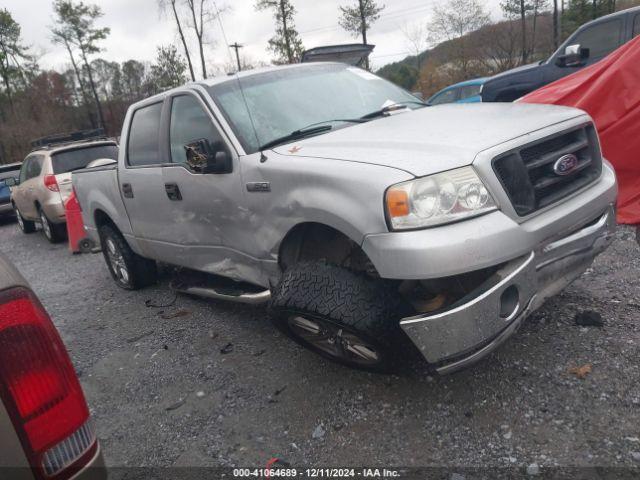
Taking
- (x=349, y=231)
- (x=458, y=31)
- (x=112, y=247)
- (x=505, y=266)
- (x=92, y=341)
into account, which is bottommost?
(x=92, y=341)

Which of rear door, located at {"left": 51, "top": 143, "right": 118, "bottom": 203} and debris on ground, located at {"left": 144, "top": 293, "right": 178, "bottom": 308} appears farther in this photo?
rear door, located at {"left": 51, "top": 143, "right": 118, "bottom": 203}

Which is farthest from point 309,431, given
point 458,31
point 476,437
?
point 458,31

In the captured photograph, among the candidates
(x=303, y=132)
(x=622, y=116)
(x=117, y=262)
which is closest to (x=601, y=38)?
(x=622, y=116)

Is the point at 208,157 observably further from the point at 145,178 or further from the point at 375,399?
the point at 375,399

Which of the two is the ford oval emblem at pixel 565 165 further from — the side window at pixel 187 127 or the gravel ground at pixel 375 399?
the side window at pixel 187 127

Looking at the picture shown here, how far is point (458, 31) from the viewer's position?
3381 cm

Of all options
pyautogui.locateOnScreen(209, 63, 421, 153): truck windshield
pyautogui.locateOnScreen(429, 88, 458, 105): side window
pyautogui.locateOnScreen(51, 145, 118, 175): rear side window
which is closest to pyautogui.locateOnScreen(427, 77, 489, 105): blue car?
pyautogui.locateOnScreen(429, 88, 458, 105): side window

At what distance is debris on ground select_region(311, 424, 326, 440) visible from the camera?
243 cm

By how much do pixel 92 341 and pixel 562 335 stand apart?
11.5 ft

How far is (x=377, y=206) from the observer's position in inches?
85.4

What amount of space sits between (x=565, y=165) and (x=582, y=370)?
106 cm

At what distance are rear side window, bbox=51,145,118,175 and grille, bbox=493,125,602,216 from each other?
24.6ft

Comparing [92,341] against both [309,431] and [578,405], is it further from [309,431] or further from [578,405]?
[578,405]

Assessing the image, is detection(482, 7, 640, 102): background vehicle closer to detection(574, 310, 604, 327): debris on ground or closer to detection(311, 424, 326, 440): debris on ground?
detection(574, 310, 604, 327): debris on ground
